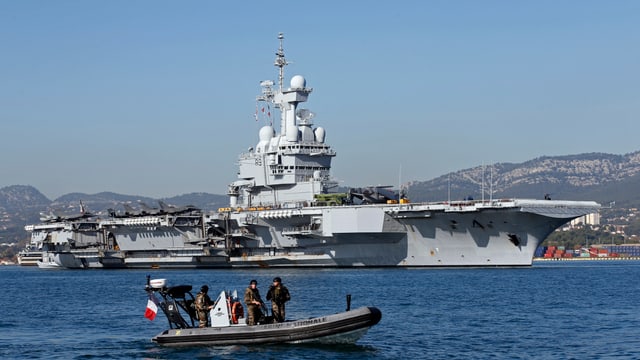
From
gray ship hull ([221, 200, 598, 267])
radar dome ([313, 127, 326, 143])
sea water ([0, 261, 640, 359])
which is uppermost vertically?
radar dome ([313, 127, 326, 143])

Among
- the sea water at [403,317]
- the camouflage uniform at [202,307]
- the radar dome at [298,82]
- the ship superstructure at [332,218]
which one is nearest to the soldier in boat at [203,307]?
the camouflage uniform at [202,307]

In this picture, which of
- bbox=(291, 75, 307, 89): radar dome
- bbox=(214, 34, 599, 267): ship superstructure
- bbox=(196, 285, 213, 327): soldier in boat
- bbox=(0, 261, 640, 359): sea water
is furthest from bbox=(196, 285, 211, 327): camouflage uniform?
bbox=(291, 75, 307, 89): radar dome

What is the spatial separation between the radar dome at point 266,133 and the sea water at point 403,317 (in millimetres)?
18784

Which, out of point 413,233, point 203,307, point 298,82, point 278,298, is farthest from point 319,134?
point 278,298

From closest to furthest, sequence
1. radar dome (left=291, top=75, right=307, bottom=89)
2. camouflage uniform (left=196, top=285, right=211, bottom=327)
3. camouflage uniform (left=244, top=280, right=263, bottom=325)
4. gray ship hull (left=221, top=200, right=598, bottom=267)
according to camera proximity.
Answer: camouflage uniform (left=244, top=280, right=263, bottom=325), camouflage uniform (left=196, top=285, right=211, bottom=327), gray ship hull (left=221, top=200, right=598, bottom=267), radar dome (left=291, top=75, right=307, bottom=89)

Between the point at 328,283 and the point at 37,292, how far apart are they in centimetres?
1352

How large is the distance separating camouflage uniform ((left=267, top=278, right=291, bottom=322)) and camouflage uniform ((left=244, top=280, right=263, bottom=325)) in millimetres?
306

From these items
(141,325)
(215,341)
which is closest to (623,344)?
(215,341)

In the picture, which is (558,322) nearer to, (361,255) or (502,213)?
(502,213)

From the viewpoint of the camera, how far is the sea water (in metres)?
23.0

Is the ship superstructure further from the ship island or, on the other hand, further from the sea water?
the sea water

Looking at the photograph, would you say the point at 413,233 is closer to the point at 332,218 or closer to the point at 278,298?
the point at 332,218

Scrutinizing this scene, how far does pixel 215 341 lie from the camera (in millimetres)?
23141

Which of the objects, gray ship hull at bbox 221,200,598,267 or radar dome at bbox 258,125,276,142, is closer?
gray ship hull at bbox 221,200,598,267
